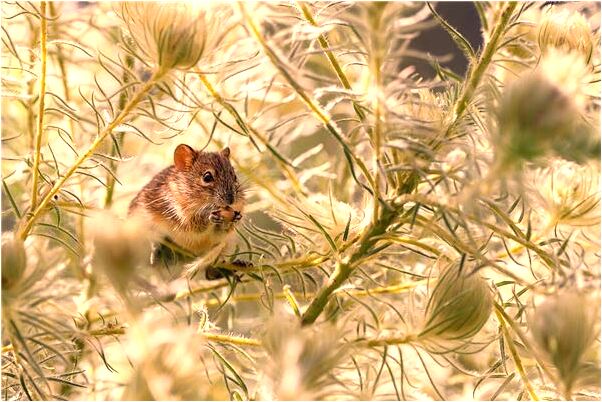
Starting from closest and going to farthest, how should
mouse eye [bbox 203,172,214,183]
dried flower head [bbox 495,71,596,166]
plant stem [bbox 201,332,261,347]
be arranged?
dried flower head [bbox 495,71,596,166]
plant stem [bbox 201,332,261,347]
mouse eye [bbox 203,172,214,183]

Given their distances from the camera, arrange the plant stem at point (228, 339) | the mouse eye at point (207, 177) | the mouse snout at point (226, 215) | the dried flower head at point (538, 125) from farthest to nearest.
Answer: the mouse eye at point (207, 177) < the mouse snout at point (226, 215) < the plant stem at point (228, 339) < the dried flower head at point (538, 125)

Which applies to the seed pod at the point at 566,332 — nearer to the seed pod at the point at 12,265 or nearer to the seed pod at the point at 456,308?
the seed pod at the point at 456,308

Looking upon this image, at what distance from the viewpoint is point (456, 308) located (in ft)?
1.08

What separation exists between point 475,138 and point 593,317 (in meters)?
0.10

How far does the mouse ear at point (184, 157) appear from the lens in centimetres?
62

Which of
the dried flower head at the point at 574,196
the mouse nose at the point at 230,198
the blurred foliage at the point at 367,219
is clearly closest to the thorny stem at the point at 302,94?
the blurred foliage at the point at 367,219

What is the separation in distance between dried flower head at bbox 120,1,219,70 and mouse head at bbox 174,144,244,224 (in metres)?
0.20

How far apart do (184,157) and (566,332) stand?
1.29 ft

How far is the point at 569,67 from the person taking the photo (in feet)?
0.92

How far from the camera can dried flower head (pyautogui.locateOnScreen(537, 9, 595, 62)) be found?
384mm

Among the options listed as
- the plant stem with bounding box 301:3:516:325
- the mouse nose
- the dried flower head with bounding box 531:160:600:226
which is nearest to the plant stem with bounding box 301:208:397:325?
the plant stem with bounding box 301:3:516:325

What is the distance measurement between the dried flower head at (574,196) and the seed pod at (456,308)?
0.08 meters

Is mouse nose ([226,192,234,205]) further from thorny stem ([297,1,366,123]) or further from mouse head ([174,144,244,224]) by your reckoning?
thorny stem ([297,1,366,123])

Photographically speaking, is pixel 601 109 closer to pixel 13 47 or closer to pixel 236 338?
pixel 236 338
